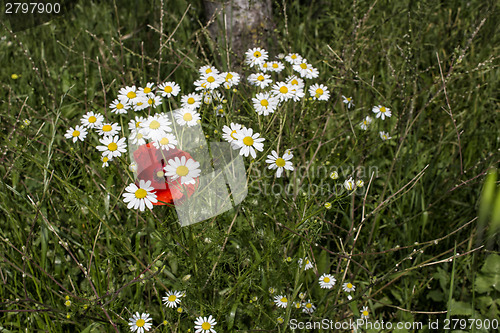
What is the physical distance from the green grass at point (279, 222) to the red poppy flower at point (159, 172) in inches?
3.2

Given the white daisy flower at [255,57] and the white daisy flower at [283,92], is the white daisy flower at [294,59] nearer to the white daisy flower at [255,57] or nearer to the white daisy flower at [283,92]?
the white daisy flower at [255,57]

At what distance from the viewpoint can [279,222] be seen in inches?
59.2

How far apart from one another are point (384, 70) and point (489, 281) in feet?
4.95

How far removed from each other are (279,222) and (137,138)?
0.61 meters

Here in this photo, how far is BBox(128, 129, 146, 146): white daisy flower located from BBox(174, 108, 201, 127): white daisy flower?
0.13 m

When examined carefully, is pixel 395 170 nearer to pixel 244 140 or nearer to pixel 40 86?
pixel 244 140

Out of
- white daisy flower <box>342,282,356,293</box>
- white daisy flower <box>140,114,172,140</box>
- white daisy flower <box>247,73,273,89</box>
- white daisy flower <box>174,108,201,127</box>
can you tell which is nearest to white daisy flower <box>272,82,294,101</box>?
white daisy flower <box>247,73,273,89</box>

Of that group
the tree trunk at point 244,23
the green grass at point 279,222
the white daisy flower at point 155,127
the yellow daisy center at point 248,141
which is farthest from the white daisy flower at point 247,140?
the tree trunk at point 244,23

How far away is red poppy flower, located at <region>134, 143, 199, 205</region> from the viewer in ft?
3.77

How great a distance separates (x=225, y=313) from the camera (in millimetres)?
1435

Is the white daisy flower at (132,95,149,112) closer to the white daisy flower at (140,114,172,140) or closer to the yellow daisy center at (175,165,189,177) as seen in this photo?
the white daisy flower at (140,114,172,140)

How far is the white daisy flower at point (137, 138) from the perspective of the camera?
1.20m

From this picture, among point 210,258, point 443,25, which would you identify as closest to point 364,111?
point 443,25

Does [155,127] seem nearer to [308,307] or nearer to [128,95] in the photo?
[128,95]
